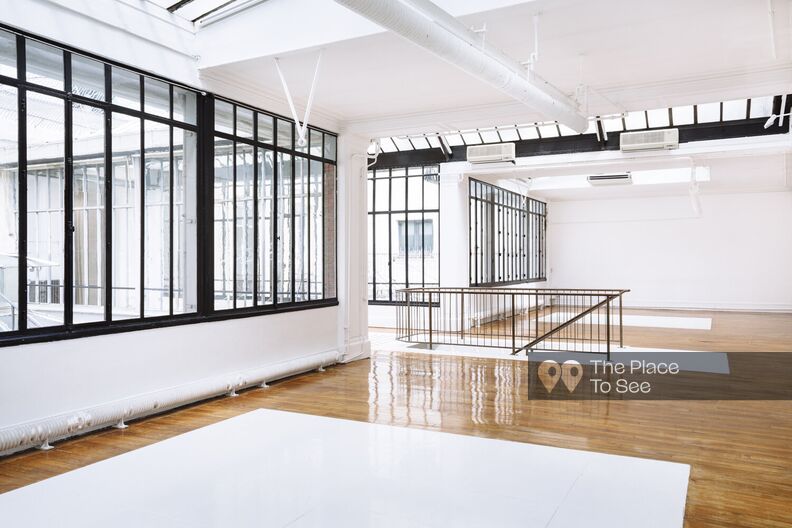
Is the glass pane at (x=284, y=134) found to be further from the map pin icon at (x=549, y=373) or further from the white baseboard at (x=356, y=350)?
Result: the map pin icon at (x=549, y=373)

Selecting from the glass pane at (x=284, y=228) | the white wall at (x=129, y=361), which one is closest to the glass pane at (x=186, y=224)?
the white wall at (x=129, y=361)

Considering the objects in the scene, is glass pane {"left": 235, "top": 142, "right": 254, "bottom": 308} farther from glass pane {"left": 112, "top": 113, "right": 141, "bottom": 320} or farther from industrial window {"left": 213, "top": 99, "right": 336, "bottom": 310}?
glass pane {"left": 112, "top": 113, "right": 141, "bottom": 320}

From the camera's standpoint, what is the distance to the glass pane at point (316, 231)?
9.16 m

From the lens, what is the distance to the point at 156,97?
6562 mm

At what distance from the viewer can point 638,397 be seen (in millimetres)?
7098

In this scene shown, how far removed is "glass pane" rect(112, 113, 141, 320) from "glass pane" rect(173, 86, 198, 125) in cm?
50

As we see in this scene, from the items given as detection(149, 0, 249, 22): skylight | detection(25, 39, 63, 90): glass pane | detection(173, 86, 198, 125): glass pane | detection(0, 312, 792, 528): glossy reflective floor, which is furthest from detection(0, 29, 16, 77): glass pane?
detection(0, 312, 792, 528): glossy reflective floor

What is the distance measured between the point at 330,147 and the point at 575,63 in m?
4.07

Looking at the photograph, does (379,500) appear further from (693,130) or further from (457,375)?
(693,130)

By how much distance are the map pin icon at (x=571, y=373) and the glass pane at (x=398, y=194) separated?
7.11m

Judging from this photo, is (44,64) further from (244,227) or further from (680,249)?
(680,249)

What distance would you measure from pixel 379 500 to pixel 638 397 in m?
4.30

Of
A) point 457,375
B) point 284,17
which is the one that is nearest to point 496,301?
point 457,375

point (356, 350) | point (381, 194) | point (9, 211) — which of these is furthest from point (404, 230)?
point (9, 211)
